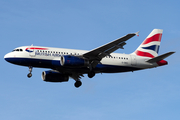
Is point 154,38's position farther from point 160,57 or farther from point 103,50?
point 103,50

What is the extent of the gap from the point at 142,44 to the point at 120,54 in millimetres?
5676

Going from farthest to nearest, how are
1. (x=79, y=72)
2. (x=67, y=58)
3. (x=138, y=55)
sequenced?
(x=138, y=55), (x=79, y=72), (x=67, y=58)

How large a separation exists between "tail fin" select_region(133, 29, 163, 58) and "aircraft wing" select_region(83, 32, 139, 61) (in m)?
8.15

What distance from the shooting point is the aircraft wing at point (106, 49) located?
38.3 m

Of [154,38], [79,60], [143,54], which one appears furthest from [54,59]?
[154,38]

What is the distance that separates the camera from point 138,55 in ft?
158

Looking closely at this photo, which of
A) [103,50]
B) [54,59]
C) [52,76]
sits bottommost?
[52,76]

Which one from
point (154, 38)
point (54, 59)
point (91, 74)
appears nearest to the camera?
point (54, 59)

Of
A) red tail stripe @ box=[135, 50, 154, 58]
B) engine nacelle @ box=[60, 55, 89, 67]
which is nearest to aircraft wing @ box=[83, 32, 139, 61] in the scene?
engine nacelle @ box=[60, 55, 89, 67]

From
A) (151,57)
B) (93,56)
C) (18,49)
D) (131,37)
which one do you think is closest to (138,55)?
(151,57)

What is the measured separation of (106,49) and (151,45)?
38.3ft

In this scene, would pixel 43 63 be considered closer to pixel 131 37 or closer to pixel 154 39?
pixel 131 37

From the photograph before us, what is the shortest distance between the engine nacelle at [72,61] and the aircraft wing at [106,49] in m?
0.98

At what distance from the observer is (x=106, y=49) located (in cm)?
4116
